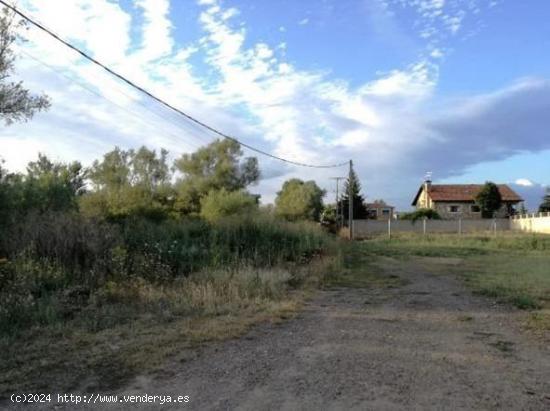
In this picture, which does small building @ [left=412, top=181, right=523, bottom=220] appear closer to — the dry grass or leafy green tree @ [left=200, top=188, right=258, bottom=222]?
leafy green tree @ [left=200, top=188, right=258, bottom=222]

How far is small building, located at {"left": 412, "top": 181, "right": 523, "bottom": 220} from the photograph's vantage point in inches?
3430

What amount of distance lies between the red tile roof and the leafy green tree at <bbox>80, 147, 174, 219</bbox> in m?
53.0

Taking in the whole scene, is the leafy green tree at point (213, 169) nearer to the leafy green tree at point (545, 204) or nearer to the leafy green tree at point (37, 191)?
the leafy green tree at point (37, 191)

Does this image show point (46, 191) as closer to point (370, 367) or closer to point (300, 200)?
point (370, 367)

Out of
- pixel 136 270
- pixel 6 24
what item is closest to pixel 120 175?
pixel 6 24

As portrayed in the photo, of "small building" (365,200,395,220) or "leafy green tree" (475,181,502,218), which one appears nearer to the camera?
"leafy green tree" (475,181,502,218)

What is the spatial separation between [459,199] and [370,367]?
8712cm

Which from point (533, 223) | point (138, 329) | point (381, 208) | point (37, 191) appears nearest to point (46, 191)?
point (37, 191)

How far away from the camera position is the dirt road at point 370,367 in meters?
5.33

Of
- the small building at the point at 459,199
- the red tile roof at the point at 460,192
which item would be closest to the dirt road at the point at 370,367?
the small building at the point at 459,199

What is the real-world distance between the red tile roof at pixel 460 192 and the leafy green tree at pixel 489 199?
7034mm

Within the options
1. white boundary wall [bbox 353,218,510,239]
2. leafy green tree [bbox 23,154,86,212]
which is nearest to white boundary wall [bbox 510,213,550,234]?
white boundary wall [bbox 353,218,510,239]

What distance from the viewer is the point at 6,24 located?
16.3 meters

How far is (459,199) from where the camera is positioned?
292 ft
